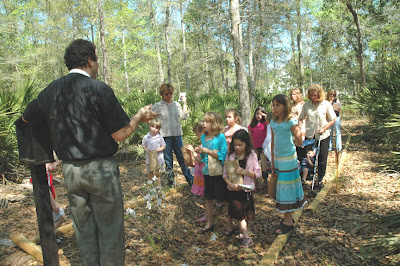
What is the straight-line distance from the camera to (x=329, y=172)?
6344 mm

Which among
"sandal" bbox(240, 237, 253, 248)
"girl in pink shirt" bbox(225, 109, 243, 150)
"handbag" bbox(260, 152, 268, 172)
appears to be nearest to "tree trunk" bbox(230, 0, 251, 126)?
"handbag" bbox(260, 152, 268, 172)

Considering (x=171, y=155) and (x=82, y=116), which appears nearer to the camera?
(x=82, y=116)

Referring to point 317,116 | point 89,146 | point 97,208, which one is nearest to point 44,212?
point 97,208

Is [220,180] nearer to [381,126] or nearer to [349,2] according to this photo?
[381,126]

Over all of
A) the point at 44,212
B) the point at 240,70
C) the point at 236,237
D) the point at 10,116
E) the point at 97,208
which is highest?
the point at 240,70

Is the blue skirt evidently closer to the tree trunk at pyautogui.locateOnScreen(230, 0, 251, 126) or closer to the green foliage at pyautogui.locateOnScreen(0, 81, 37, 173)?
the tree trunk at pyautogui.locateOnScreen(230, 0, 251, 126)

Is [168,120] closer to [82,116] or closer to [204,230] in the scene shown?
[204,230]

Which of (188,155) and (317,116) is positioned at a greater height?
(317,116)

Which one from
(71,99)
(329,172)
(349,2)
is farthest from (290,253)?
(349,2)

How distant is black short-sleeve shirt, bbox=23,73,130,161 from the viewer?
210 centimetres

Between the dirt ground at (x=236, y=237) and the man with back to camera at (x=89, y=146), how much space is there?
73 centimetres

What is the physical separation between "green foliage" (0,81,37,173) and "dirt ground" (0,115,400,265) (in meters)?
0.60

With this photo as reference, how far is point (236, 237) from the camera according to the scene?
12.1ft

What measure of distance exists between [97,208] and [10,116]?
5.20 metres
